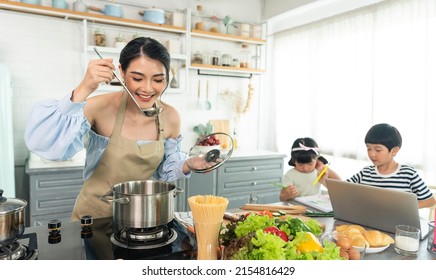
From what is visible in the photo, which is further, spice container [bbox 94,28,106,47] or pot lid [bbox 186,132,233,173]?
spice container [bbox 94,28,106,47]

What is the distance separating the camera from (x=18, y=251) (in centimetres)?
87

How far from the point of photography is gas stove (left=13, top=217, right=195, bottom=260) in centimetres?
92

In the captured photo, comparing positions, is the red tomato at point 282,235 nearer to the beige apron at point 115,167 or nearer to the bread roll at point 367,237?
the bread roll at point 367,237

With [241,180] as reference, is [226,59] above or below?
above

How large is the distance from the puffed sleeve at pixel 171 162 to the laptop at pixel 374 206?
64 cm

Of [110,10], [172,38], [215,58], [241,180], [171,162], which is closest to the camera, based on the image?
[171,162]

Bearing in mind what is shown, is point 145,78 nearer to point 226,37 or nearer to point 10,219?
point 10,219

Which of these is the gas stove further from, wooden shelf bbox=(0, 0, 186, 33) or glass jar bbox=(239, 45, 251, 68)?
glass jar bbox=(239, 45, 251, 68)

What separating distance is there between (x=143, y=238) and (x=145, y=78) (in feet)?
1.94

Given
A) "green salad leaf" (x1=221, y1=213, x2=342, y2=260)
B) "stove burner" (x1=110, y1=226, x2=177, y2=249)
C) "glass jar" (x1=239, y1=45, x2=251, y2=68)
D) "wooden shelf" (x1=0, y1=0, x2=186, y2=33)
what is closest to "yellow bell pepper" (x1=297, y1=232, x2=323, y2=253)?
"green salad leaf" (x1=221, y1=213, x2=342, y2=260)

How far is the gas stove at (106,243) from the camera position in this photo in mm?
918

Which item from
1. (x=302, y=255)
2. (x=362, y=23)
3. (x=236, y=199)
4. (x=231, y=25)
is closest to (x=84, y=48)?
(x=231, y=25)

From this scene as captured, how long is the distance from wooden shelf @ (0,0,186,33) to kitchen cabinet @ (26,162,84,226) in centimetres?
125

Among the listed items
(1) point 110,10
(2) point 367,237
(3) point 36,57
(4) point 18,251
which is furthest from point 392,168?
(3) point 36,57
